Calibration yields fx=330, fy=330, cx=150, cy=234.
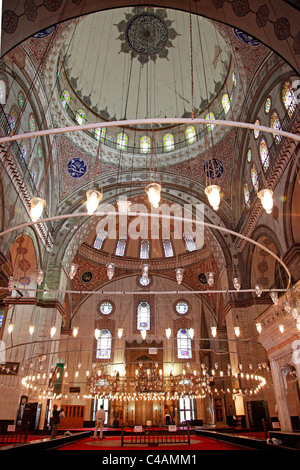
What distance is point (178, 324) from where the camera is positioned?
20.9 metres

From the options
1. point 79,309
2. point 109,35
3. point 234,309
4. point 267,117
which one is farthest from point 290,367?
point 109,35

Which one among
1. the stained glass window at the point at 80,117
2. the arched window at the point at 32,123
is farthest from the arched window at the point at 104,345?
the arched window at the point at 32,123

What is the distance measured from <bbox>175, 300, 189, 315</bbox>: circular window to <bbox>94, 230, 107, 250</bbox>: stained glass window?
20.9 ft

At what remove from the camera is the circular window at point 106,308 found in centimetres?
2132

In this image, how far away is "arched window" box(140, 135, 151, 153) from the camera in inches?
702

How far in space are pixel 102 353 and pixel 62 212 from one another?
9601 mm

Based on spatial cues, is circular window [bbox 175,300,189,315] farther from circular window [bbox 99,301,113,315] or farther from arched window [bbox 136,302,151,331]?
circular window [bbox 99,301,113,315]

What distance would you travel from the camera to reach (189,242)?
21297 millimetres

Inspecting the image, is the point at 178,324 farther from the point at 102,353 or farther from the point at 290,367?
the point at 290,367

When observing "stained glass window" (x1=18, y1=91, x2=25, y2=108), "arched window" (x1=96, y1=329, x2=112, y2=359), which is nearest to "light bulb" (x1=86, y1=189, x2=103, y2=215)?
"stained glass window" (x1=18, y1=91, x2=25, y2=108)

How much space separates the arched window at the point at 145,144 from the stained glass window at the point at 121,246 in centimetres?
685

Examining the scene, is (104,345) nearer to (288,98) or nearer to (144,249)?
(144,249)

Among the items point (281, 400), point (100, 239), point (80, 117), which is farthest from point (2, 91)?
point (281, 400)

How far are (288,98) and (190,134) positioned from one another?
7844 mm
